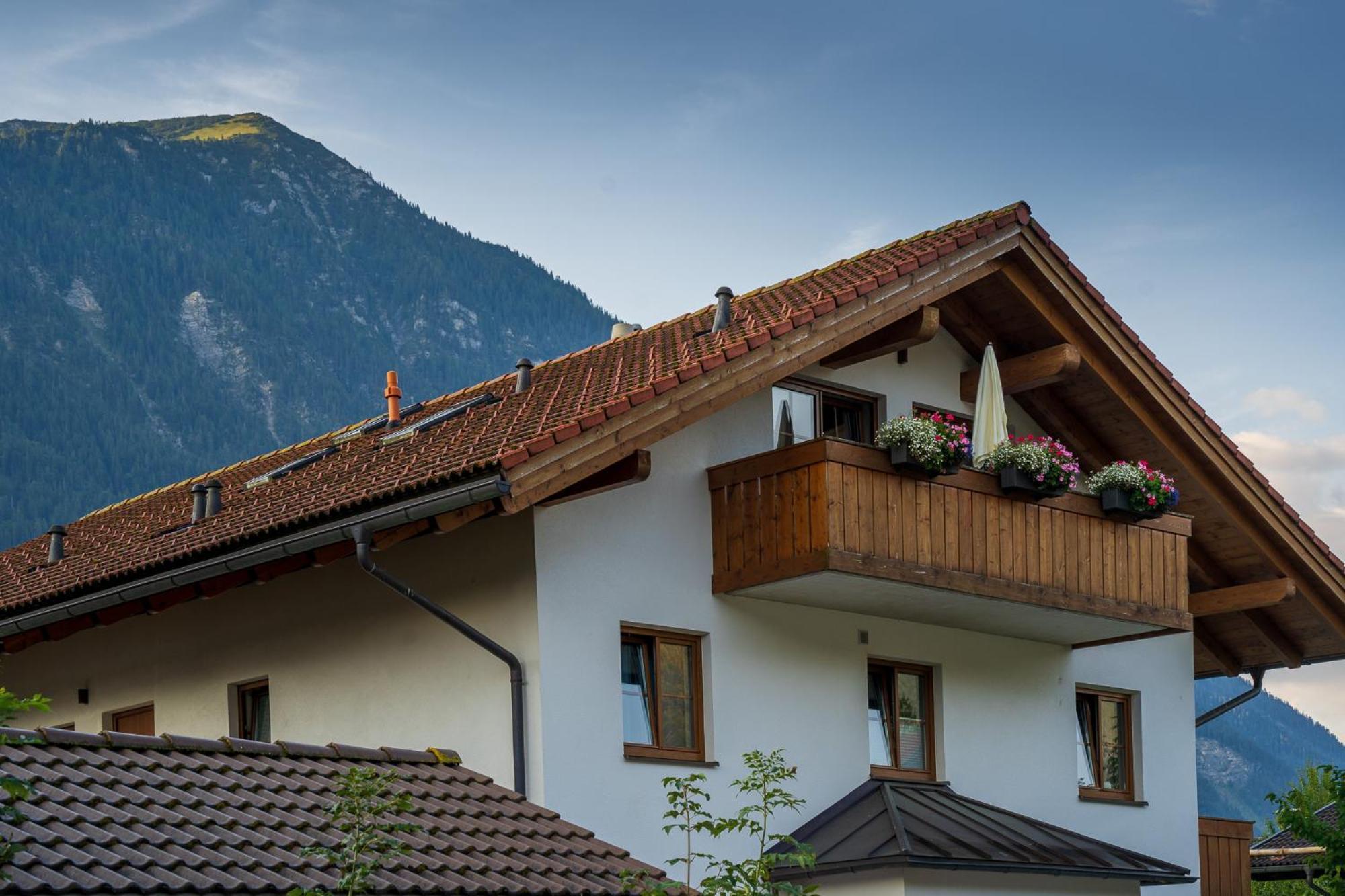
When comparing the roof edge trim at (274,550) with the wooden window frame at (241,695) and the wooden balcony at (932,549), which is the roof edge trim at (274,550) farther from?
the wooden balcony at (932,549)

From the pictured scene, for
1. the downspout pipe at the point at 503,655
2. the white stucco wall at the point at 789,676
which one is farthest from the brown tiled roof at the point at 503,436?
the white stucco wall at the point at 789,676

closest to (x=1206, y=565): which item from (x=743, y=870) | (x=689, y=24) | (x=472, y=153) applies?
(x=689, y=24)

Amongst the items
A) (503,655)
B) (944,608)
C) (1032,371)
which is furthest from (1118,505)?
(503,655)

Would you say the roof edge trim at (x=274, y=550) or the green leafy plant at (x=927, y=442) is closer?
the roof edge trim at (x=274, y=550)

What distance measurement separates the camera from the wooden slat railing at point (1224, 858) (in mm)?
21359

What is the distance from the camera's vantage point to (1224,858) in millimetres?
21500

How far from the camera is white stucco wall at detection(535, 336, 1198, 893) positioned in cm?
1538

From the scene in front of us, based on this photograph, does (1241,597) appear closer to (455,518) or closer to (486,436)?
(486,436)

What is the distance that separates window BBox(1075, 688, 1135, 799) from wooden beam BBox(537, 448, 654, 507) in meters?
6.94

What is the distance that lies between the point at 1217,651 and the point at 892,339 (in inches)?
283

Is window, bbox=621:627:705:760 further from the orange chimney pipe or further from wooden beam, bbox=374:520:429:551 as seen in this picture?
the orange chimney pipe

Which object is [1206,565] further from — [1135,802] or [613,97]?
[613,97]

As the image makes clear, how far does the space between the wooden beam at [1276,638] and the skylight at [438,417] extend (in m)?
9.05

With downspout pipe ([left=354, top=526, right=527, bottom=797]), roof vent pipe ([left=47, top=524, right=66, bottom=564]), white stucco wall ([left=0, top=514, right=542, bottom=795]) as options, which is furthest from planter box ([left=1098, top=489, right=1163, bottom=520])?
roof vent pipe ([left=47, top=524, right=66, bottom=564])
